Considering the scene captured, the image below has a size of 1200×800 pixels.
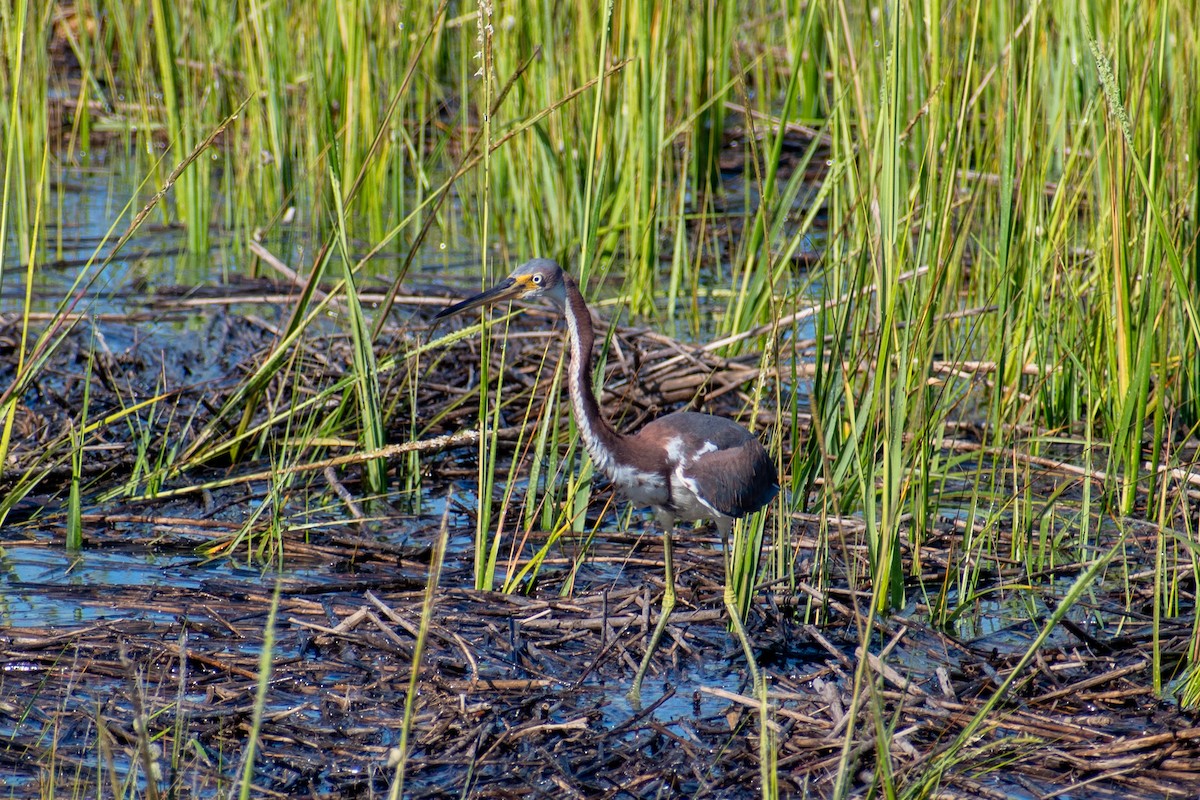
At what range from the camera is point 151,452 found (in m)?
4.89

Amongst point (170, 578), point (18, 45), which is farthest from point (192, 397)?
point (18, 45)

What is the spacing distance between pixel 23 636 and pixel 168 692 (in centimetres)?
44

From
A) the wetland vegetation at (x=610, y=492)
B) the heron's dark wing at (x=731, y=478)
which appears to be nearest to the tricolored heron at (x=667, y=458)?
the heron's dark wing at (x=731, y=478)

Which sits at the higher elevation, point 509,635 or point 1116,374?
point 1116,374

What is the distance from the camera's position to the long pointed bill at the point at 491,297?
3.65m

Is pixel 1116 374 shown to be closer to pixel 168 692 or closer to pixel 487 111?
pixel 487 111

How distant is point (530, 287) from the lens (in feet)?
12.1

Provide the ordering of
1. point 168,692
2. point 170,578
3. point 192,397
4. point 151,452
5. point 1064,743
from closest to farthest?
point 1064,743
point 168,692
point 170,578
point 151,452
point 192,397

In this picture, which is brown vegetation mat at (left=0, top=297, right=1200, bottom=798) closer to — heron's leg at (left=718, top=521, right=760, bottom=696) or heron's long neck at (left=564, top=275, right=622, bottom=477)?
heron's leg at (left=718, top=521, right=760, bottom=696)

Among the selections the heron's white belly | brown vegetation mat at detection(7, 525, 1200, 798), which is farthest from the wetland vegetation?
the heron's white belly

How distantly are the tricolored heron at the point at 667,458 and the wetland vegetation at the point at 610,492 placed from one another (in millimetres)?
154

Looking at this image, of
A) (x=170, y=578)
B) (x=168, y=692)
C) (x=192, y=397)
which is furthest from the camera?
(x=192, y=397)

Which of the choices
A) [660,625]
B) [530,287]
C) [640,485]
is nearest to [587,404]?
[640,485]

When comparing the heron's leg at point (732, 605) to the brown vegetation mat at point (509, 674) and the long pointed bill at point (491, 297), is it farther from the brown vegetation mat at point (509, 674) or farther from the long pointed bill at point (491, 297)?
the long pointed bill at point (491, 297)
